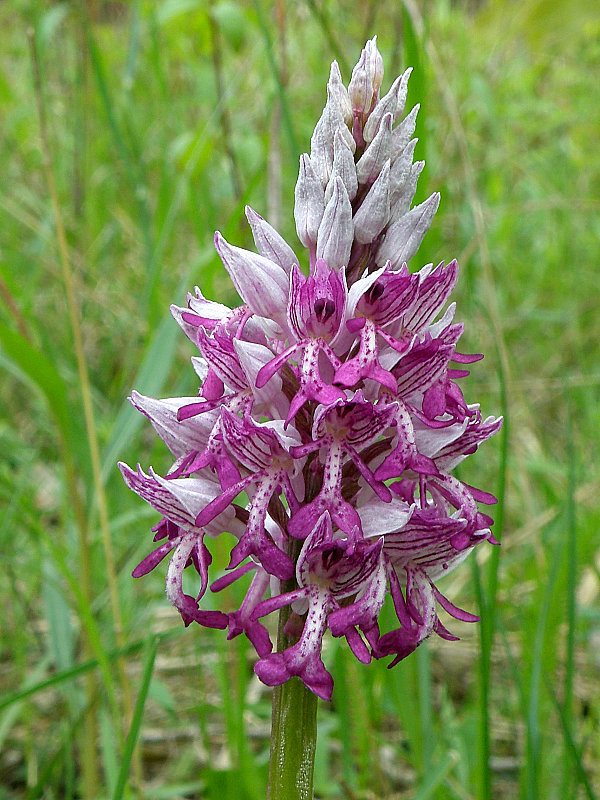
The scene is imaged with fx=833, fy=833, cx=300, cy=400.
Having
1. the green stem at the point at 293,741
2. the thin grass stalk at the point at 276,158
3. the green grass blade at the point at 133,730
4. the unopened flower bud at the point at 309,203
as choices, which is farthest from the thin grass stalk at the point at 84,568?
the unopened flower bud at the point at 309,203

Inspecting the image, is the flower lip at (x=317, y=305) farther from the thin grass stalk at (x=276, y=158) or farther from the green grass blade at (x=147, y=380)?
the thin grass stalk at (x=276, y=158)

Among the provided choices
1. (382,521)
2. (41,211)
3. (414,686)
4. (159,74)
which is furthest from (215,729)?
(41,211)

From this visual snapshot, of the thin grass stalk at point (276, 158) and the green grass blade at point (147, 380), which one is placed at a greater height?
the thin grass stalk at point (276, 158)

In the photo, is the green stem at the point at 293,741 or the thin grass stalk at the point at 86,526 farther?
the thin grass stalk at the point at 86,526

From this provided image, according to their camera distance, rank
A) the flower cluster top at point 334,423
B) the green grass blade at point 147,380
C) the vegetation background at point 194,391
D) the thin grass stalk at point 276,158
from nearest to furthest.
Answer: the flower cluster top at point 334,423, the vegetation background at point 194,391, the green grass blade at point 147,380, the thin grass stalk at point 276,158

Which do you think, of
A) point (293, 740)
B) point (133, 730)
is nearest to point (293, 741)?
point (293, 740)

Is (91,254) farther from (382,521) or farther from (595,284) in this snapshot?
(382,521)

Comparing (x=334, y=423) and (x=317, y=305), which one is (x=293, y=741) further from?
(x=317, y=305)

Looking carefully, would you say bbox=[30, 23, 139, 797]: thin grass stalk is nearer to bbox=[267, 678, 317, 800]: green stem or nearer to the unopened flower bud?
bbox=[267, 678, 317, 800]: green stem

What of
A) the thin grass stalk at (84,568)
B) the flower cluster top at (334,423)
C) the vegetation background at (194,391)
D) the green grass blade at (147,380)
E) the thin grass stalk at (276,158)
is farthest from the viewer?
the thin grass stalk at (276,158)

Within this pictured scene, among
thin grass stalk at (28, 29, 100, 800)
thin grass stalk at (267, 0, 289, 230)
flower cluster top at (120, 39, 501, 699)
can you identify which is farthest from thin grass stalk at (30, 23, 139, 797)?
thin grass stalk at (267, 0, 289, 230)
